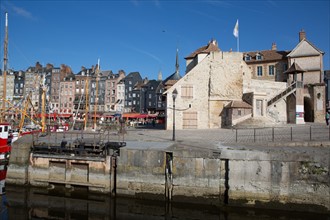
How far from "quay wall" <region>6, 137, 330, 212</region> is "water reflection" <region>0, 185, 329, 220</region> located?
1.23ft

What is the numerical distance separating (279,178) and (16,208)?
458 inches

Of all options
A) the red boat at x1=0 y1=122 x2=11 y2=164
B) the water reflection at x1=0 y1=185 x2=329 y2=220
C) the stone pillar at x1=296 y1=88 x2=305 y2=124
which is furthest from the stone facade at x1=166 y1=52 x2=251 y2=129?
the water reflection at x1=0 y1=185 x2=329 y2=220

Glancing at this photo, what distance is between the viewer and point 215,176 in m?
11.2

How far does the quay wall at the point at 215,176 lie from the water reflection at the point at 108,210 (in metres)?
0.37

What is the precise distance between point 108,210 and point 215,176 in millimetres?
4940

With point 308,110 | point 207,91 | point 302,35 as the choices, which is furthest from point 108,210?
point 302,35

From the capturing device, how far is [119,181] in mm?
12312

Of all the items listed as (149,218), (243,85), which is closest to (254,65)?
(243,85)

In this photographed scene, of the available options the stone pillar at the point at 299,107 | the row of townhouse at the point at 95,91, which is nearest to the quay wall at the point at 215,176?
the stone pillar at the point at 299,107

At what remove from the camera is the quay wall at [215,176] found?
413 inches

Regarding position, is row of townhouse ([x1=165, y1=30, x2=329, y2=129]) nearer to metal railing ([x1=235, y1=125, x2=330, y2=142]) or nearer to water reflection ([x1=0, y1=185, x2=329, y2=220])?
metal railing ([x1=235, y1=125, x2=330, y2=142])

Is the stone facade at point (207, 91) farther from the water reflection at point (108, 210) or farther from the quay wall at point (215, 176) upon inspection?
the water reflection at point (108, 210)

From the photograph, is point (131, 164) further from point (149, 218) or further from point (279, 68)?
point (279, 68)

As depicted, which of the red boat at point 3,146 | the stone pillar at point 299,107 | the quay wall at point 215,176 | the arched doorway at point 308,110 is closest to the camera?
the quay wall at point 215,176
